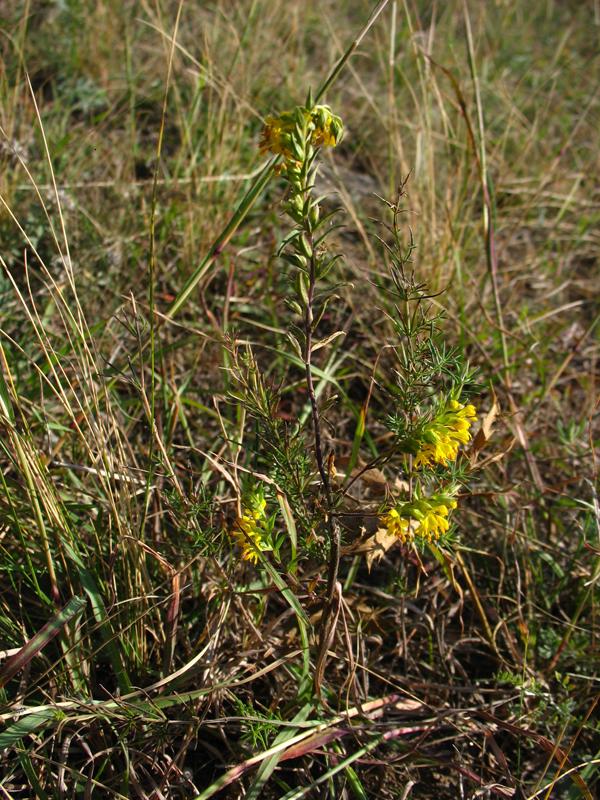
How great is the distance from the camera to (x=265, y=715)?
150 cm

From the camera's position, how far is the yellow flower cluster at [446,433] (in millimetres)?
1182

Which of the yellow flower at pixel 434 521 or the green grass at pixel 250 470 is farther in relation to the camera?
the green grass at pixel 250 470

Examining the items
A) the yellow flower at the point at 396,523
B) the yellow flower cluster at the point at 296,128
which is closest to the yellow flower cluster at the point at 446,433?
the yellow flower at the point at 396,523

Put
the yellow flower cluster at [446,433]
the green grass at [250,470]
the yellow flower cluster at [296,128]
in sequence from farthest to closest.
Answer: the green grass at [250,470]
the yellow flower cluster at [446,433]
the yellow flower cluster at [296,128]

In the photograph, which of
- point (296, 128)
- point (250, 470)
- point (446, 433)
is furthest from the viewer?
point (250, 470)

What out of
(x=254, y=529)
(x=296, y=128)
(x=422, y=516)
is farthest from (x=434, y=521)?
(x=296, y=128)

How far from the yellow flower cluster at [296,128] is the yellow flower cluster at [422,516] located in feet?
2.00

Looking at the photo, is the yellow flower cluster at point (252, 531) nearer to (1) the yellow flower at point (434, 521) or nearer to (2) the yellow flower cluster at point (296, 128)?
(1) the yellow flower at point (434, 521)

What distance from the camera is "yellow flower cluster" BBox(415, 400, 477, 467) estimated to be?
1.18 m

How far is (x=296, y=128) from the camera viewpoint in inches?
42.3

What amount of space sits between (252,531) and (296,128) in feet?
2.23

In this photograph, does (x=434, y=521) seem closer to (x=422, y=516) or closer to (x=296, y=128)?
(x=422, y=516)

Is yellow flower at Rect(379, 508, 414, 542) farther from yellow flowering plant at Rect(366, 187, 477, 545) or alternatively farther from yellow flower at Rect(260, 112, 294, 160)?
yellow flower at Rect(260, 112, 294, 160)

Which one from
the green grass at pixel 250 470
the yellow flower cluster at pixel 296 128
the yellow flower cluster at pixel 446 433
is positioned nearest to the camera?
the yellow flower cluster at pixel 296 128
